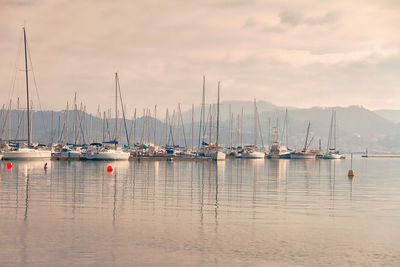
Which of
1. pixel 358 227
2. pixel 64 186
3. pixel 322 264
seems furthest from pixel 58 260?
pixel 64 186

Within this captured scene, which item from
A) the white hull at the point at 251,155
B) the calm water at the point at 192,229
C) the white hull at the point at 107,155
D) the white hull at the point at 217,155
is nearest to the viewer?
the calm water at the point at 192,229

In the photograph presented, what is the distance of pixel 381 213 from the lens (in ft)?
107

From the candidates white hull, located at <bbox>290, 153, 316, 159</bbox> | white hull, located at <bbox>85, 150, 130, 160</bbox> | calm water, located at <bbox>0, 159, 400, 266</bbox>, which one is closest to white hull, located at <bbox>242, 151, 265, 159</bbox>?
white hull, located at <bbox>290, 153, 316, 159</bbox>

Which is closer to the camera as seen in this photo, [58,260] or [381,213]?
[58,260]

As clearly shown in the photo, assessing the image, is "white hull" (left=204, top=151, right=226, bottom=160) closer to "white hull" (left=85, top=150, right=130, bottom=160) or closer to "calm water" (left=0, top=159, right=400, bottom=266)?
"white hull" (left=85, top=150, right=130, bottom=160)

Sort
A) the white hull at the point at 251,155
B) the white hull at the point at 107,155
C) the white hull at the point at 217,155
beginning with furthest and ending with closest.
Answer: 1. the white hull at the point at 251,155
2. the white hull at the point at 217,155
3. the white hull at the point at 107,155

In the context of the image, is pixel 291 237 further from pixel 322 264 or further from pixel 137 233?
pixel 137 233

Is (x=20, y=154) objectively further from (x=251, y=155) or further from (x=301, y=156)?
(x=301, y=156)

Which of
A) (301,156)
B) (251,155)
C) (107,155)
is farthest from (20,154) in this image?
(301,156)

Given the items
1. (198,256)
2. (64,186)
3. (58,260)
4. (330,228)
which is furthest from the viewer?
(64,186)

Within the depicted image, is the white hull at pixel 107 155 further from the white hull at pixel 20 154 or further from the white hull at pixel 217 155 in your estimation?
the white hull at pixel 217 155

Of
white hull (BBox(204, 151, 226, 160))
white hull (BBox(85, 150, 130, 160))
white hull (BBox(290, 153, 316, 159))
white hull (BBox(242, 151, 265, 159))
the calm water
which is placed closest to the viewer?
the calm water

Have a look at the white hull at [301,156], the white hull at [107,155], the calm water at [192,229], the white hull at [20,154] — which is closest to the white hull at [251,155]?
the white hull at [301,156]

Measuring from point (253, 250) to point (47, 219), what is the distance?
11715mm
